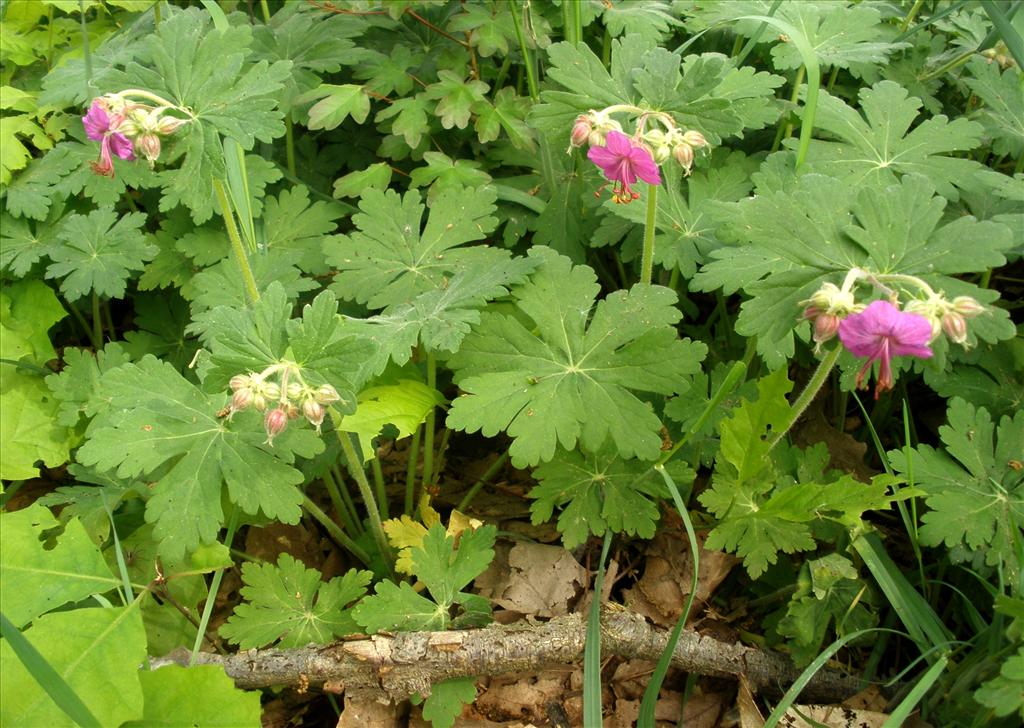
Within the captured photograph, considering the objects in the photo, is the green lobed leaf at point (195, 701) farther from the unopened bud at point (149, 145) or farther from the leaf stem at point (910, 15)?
the leaf stem at point (910, 15)

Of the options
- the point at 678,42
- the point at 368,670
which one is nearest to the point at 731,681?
the point at 368,670

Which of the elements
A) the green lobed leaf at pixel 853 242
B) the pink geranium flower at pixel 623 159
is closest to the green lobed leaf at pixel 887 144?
the green lobed leaf at pixel 853 242

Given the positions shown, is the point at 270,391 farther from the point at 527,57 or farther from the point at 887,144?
the point at 887,144

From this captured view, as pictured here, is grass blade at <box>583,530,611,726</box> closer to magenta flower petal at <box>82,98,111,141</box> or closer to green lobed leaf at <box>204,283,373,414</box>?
green lobed leaf at <box>204,283,373,414</box>

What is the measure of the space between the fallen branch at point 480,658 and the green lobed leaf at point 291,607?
0.24ft

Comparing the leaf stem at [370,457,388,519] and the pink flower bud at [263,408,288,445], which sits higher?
the pink flower bud at [263,408,288,445]

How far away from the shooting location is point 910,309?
5.60 feet

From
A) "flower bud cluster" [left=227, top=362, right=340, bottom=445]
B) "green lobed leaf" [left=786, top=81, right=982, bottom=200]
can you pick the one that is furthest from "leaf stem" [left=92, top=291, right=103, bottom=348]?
"green lobed leaf" [left=786, top=81, right=982, bottom=200]

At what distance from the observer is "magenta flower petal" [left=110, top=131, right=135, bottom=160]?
2018 millimetres

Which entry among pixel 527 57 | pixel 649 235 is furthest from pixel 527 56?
pixel 649 235

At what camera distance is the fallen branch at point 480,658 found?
2.05m

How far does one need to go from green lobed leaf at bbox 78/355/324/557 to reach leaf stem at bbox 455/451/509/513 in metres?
0.67

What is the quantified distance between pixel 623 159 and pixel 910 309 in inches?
28.8

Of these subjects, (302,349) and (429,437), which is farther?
(429,437)
